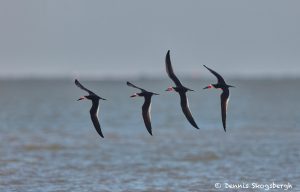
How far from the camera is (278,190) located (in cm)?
4281

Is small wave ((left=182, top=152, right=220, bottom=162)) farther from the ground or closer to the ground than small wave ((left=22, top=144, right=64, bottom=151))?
closer to the ground

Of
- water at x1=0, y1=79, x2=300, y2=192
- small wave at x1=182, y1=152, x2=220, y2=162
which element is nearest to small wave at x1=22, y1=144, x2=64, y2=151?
water at x1=0, y1=79, x2=300, y2=192

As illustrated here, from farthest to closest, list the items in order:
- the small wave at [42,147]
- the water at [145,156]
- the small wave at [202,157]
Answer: the small wave at [42,147]
the small wave at [202,157]
the water at [145,156]

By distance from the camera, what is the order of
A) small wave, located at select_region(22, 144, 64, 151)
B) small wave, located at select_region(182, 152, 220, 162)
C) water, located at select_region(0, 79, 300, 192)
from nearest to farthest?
water, located at select_region(0, 79, 300, 192) → small wave, located at select_region(182, 152, 220, 162) → small wave, located at select_region(22, 144, 64, 151)

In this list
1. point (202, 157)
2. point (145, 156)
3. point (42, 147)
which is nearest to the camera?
point (202, 157)

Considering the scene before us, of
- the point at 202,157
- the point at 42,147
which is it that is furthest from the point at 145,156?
the point at 42,147

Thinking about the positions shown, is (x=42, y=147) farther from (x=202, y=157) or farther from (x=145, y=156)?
(x=202, y=157)

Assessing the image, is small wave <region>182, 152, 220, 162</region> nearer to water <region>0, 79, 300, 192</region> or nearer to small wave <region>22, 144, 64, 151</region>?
water <region>0, 79, 300, 192</region>

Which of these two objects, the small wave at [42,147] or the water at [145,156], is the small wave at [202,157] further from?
the small wave at [42,147]

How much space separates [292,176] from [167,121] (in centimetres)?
3821

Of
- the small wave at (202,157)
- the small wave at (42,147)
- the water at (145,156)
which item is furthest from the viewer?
the small wave at (42,147)

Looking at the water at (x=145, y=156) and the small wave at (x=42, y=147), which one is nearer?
the water at (x=145, y=156)

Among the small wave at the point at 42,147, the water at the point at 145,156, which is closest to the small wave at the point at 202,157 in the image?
the water at the point at 145,156

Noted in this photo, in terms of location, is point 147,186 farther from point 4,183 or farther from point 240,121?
point 240,121
